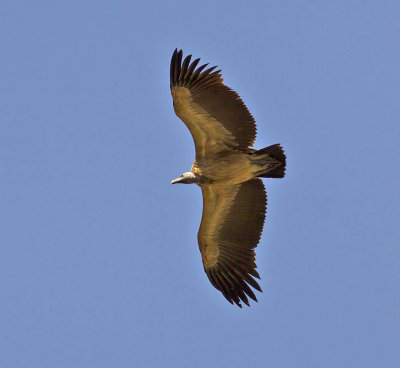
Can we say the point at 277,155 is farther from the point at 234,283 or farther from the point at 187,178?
the point at 234,283

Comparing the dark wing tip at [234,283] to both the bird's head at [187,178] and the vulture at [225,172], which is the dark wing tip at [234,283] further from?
the bird's head at [187,178]

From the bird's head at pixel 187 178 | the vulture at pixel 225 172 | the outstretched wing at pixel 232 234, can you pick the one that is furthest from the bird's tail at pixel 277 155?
the bird's head at pixel 187 178

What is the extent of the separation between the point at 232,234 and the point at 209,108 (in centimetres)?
295

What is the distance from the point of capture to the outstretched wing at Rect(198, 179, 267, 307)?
18.7 meters

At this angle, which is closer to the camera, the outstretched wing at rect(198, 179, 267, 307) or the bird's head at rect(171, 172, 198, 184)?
the bird's head at rect(171, 172, 198, 184)

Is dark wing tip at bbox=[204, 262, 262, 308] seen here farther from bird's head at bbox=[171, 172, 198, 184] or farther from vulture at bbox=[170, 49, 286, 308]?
bird's head at bbox=[171, 172, 198, 184]

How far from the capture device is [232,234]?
1895 cm

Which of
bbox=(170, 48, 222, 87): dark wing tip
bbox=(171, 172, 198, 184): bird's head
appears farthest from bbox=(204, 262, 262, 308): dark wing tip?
bbox=(170, 48, 222, 87): dark wing tip

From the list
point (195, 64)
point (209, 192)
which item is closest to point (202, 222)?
point (209, 192)

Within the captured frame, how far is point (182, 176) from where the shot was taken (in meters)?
18.5

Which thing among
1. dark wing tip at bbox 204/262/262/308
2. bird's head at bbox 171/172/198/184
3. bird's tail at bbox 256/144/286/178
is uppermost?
bird's tail at bbox 256/144/286/178

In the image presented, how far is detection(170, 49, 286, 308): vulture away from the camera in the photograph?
57.0ft

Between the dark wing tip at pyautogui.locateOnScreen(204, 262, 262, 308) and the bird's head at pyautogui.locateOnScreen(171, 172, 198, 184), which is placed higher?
the bird's head at pyautogui.locateOnScreen(171, 172, 198, 184)

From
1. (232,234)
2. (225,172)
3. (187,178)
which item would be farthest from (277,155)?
(232,234)
